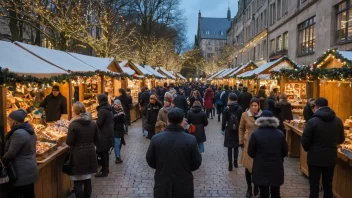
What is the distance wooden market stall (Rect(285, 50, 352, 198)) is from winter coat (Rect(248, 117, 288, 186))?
1.50m

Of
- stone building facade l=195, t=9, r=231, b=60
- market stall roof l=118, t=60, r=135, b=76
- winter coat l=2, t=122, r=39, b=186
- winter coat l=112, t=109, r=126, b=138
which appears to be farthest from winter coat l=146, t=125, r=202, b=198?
stone building facade l=195, t=9, r=231, b=60

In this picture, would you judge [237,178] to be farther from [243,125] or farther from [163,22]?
[163,22]

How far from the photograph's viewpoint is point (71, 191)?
270 inches

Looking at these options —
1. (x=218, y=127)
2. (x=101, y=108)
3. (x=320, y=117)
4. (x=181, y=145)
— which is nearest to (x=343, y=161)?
(x=320, y=117)

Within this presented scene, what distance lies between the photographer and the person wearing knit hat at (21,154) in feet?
14.9

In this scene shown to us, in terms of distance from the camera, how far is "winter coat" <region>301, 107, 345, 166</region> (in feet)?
17.5

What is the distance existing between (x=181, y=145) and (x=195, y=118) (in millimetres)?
4874

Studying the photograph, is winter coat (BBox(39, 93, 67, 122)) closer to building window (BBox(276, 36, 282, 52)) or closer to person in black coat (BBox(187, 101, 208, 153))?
person in black coat (BBox(187, 101, 208, 153))

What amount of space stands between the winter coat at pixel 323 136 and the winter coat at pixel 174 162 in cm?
247

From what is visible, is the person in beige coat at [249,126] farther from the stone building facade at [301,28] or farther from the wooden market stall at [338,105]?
the stone building facade at [301,28]

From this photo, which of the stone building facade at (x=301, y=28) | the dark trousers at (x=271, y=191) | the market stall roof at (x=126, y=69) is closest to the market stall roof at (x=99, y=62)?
the market stall roof at (x=126, y=69)

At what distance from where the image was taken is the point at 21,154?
4.62m

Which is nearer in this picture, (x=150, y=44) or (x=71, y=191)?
(x=71, y=191)

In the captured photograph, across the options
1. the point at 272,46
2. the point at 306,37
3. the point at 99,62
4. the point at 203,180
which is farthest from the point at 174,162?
the point at 272,46
